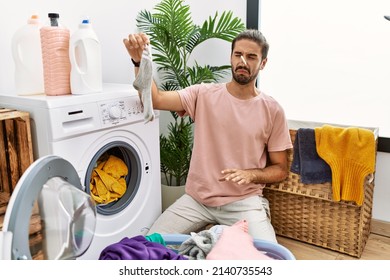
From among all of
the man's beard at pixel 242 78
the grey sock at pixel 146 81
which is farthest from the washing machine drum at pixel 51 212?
the man's beard at pixel 242 78

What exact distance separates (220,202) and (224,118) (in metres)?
0.40

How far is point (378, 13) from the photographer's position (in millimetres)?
2129

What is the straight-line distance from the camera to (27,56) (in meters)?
1.59

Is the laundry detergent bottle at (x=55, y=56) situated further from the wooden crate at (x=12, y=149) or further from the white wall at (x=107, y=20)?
the white wall at (x=107, y=20)

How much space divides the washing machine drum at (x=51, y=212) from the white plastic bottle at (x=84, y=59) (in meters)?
0.64

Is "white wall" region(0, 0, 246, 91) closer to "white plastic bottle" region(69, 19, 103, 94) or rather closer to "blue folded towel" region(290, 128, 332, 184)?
"white plastic bottle" region(69, 19, 103, 94)

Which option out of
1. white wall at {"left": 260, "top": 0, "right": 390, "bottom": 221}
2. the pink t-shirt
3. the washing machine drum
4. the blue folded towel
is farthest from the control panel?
white wall at {"left": 260, "top": 0, "right": 390, "bottom": 221}

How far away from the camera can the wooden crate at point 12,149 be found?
1.42 m

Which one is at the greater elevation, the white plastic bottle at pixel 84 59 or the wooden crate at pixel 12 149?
the white plastic bottle at pixel 84 59

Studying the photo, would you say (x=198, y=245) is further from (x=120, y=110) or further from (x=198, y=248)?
(x=120, y=110)

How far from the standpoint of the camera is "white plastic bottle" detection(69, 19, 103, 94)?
1.53 meters

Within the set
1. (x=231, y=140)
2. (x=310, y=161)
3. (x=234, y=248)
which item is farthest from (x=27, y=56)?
(x=310, y=161)
